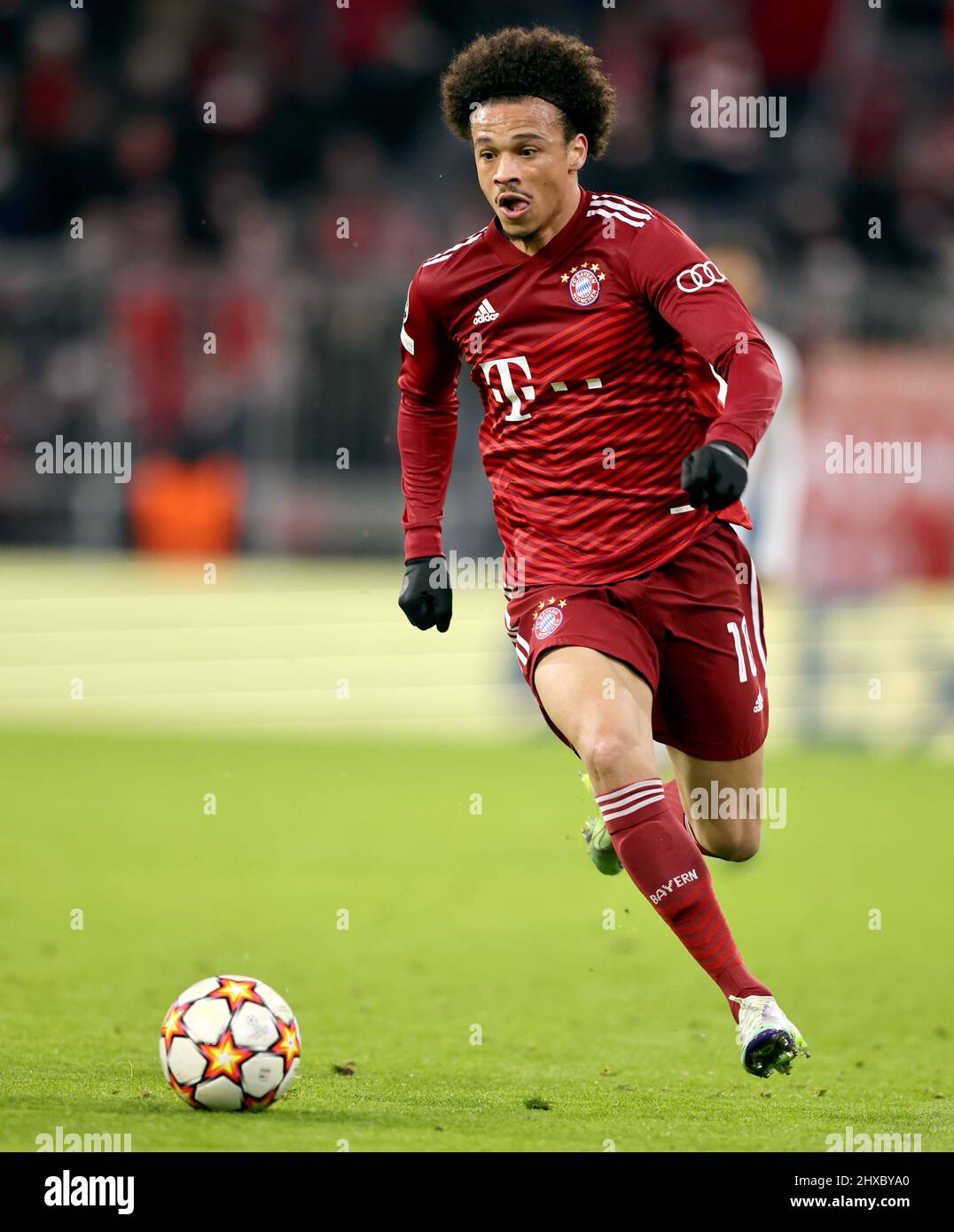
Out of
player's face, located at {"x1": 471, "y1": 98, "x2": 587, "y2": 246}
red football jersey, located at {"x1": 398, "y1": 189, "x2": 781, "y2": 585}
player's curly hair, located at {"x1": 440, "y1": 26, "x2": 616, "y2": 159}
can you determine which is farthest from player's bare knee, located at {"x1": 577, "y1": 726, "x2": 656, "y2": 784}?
player's curly hair, located at {"x1": 440, "y1": 26, "x2": 616, "y2": 159}

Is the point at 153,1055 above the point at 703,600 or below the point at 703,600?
below

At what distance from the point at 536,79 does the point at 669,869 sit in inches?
83.1

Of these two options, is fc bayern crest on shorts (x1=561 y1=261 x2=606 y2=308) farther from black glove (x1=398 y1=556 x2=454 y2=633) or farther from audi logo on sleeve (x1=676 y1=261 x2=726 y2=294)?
black glove (x1=398 y1=556 x2=454 y2=633)

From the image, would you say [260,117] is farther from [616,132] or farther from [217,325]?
[217,325]

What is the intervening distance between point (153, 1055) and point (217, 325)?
8.84m

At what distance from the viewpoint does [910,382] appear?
13.5 m

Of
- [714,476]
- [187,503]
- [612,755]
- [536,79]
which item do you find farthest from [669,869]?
[187,503]

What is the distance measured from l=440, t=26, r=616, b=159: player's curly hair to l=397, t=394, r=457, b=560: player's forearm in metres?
0.84

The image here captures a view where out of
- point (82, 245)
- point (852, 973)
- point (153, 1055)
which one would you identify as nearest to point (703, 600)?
point (153, 1055)

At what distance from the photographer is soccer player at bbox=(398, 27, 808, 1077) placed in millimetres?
4965

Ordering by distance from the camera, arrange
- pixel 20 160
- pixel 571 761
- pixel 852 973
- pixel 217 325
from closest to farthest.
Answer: pixel 852 973 → pixel 571 761 → pixel 217 325 → pixel 20 160

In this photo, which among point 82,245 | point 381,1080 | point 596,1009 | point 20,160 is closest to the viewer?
point 381,1080

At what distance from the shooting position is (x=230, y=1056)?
4805 mm

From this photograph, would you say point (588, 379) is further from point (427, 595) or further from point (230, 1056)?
point (230, 1056)
